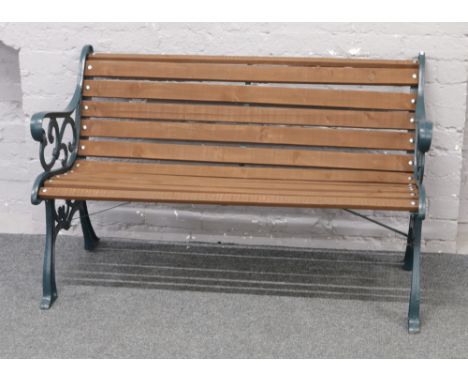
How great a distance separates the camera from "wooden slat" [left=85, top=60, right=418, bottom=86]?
2730 millimetres

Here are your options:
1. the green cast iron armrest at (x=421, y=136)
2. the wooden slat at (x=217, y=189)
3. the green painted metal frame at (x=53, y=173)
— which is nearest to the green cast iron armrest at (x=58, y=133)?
the green painted metal frame at (x=53, y=173)

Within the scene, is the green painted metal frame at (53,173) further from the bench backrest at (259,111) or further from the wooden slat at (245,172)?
the wooden slat at (245,172)

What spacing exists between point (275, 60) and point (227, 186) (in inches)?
27.3

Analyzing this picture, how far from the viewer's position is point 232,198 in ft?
7.52

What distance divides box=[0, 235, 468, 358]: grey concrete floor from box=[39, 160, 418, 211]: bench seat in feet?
1.47

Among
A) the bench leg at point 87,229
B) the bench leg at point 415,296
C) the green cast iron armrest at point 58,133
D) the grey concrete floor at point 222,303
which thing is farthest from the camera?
the bench leg at point 87,229

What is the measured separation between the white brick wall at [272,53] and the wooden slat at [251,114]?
30 cm

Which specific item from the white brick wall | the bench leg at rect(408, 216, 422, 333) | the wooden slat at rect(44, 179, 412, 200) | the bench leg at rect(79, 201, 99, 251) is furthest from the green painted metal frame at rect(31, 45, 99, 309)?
the bench leg at rect(408, 216, 422, 333)

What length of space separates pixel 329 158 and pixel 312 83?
34 centimetres

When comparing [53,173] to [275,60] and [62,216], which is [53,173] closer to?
[62,216]

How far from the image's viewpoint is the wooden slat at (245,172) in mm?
2682

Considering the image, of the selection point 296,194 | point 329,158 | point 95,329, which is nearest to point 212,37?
point 329,158

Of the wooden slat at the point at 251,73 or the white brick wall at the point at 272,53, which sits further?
the white brick wall at the point at 272,53

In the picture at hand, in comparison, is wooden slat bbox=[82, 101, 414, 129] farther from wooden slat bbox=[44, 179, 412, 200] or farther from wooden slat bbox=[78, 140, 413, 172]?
wooden slat bbox=[44, 179, 412, 200]
